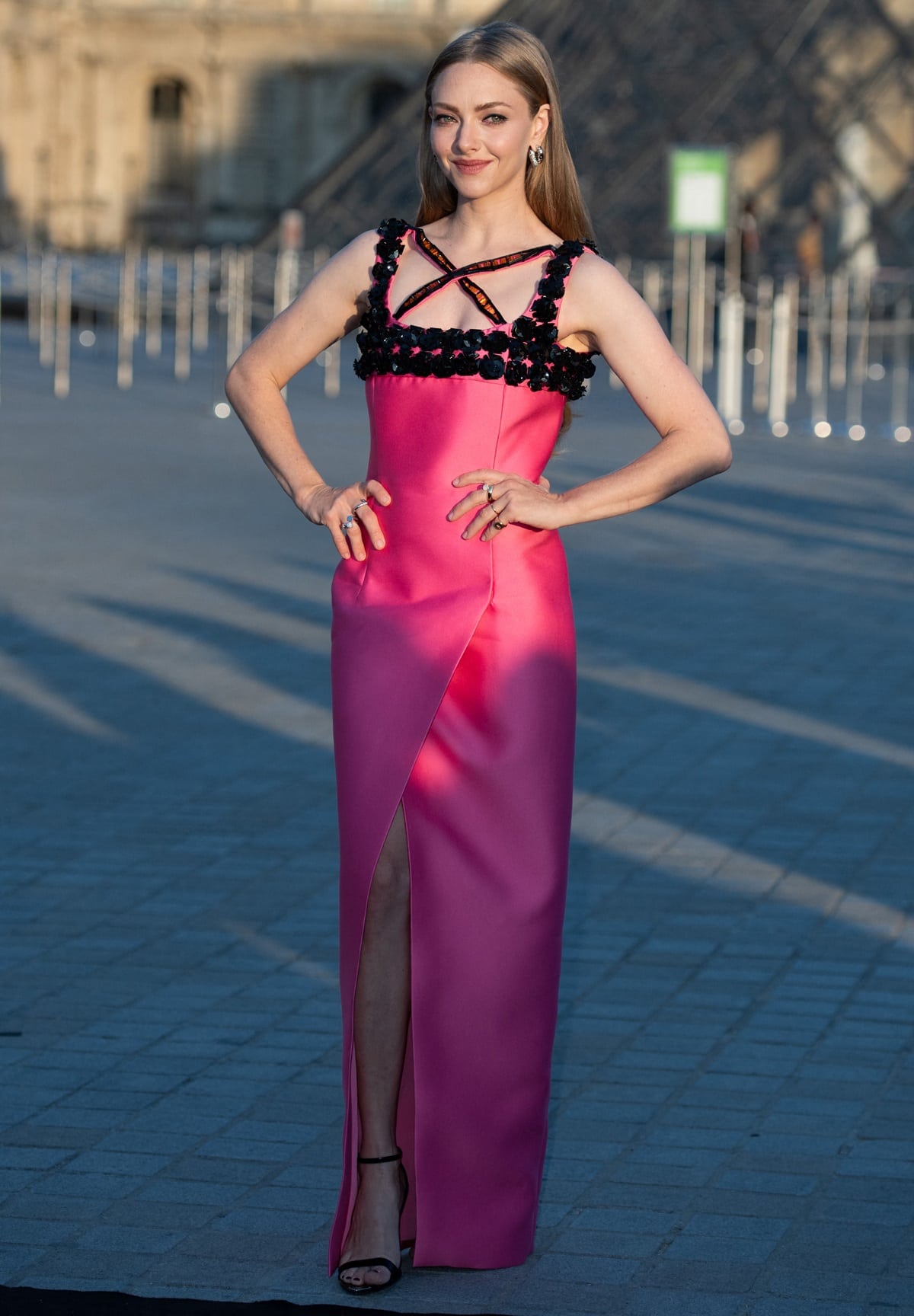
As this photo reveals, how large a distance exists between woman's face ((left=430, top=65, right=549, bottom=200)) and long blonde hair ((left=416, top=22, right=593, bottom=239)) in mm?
13

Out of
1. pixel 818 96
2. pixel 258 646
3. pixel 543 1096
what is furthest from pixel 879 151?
pixel 543 1096

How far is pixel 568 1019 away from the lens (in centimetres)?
432

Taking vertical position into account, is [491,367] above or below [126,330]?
below

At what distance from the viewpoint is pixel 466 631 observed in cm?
299

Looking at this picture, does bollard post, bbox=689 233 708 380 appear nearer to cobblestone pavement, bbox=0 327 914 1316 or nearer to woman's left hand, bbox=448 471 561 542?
cobblestone pavement, bbox=0 327 914 1316

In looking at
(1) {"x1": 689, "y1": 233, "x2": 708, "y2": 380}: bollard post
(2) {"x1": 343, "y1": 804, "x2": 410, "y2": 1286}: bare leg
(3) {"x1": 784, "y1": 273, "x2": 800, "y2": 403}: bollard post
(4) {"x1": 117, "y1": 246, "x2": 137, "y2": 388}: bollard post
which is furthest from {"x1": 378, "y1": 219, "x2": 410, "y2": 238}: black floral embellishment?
(4) {"x1": 117, "y1": 246, "x2": 137, "y2": 388}: bollard post

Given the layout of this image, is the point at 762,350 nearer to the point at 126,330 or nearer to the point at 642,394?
the point at 126,330

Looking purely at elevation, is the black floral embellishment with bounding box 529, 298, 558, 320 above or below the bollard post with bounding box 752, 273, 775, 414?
below

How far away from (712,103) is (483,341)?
2924 cm

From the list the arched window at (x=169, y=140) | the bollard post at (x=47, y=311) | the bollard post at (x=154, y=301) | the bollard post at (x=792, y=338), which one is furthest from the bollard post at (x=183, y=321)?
the arched window at (x=169, y=140)

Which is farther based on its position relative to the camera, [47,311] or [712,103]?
[712,103]

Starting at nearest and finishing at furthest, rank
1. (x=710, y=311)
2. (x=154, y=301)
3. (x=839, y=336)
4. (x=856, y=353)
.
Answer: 1. (x=839, y=336)
2. (x=710, y=311)
3. (x=856, y=353)
4. (x=154, y=301)

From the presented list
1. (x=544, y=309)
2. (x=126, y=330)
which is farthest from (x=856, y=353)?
(x=544, y=309)

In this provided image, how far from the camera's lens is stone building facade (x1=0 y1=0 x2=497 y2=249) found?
195ft
